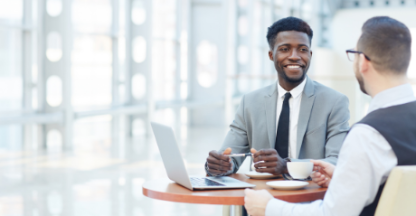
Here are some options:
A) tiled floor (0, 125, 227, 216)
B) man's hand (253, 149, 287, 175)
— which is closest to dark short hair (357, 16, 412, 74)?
man's hand (253, 149, 287, 175)

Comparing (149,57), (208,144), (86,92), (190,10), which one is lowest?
(208,144)

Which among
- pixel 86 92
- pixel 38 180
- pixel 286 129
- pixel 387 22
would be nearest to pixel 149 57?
pixel 86 92

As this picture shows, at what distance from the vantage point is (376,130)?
1.25 meters

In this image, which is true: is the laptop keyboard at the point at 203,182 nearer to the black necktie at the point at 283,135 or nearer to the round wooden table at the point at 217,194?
the round wooden table at the point at 217,194

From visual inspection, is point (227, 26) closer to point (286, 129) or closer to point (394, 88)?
point (286, 129)

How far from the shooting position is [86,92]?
25.9 feet

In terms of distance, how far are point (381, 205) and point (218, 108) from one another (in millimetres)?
9472

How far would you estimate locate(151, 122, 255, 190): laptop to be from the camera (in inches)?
60.5

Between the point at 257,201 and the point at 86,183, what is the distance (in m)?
3.10

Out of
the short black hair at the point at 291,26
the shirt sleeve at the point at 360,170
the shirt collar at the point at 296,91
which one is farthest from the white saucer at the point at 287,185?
the short black hair at the point at 291,26

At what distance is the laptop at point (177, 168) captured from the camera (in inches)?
60.5

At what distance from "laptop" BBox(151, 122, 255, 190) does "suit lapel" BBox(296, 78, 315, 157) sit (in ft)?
1.37

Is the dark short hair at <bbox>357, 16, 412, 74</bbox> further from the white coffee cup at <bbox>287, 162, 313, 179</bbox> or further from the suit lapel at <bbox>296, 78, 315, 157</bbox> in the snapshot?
the suit lapel at <bbox>296, 78, 315, 157</bbox>

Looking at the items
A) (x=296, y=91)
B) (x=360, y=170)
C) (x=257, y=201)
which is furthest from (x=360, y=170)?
(x=296, y=91)
